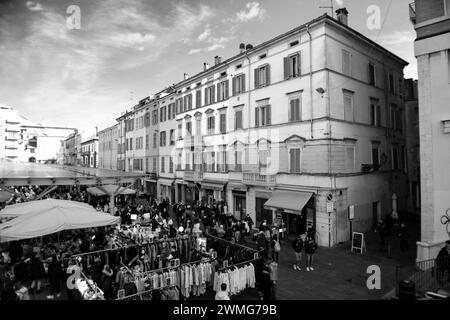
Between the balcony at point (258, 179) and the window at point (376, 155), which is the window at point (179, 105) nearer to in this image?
the balcony at point (258, 179)

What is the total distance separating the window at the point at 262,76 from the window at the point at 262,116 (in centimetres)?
185

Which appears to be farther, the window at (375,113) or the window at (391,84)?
the window at (391,84)

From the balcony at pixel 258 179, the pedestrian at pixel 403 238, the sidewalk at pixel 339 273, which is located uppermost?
the balcony at pixel 258 179

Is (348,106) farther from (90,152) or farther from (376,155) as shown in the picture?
(90,152)

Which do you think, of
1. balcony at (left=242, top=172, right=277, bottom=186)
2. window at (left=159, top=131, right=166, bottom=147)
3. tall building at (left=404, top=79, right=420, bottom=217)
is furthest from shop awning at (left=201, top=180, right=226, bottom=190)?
tall building at (left=404, top=79, right=420, bottom=217)

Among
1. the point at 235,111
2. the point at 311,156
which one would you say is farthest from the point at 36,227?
the point at 235,111

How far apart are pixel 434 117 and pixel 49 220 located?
17.3 m

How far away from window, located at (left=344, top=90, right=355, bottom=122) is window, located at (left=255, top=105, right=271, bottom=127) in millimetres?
5554

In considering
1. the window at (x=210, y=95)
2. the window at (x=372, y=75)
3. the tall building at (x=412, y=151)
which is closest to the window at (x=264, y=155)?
the window at (x=210, y=95)

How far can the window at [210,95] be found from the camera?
99.3 ft

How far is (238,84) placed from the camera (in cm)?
2658

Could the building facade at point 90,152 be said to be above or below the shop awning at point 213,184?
above

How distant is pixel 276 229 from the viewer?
20.1 meters
